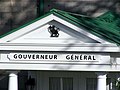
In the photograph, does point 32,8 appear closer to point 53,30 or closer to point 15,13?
point 15,13

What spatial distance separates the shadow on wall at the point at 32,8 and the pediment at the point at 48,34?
5.34 m

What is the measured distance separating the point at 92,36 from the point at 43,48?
52.6 inches

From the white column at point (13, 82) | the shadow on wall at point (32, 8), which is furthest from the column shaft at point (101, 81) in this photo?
the shadow on wall at point (32, 8)

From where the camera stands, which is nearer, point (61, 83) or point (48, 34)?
point (48, 34)

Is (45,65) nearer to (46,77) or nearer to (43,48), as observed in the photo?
(43,48)

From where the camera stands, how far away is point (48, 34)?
13.6m

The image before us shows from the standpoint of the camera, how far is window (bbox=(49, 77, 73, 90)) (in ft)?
51.5

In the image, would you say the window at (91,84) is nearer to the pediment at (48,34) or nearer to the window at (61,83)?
the window at (61,83)

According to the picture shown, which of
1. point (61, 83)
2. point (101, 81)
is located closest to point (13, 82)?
point (61, 83)

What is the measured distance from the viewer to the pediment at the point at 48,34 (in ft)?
43.9

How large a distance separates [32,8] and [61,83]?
4388 mm

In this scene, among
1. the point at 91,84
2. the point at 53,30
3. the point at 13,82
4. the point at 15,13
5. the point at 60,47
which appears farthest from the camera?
the point at 15,13

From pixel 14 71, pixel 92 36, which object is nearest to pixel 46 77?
pixel 14 71

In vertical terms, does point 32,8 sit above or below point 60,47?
above
